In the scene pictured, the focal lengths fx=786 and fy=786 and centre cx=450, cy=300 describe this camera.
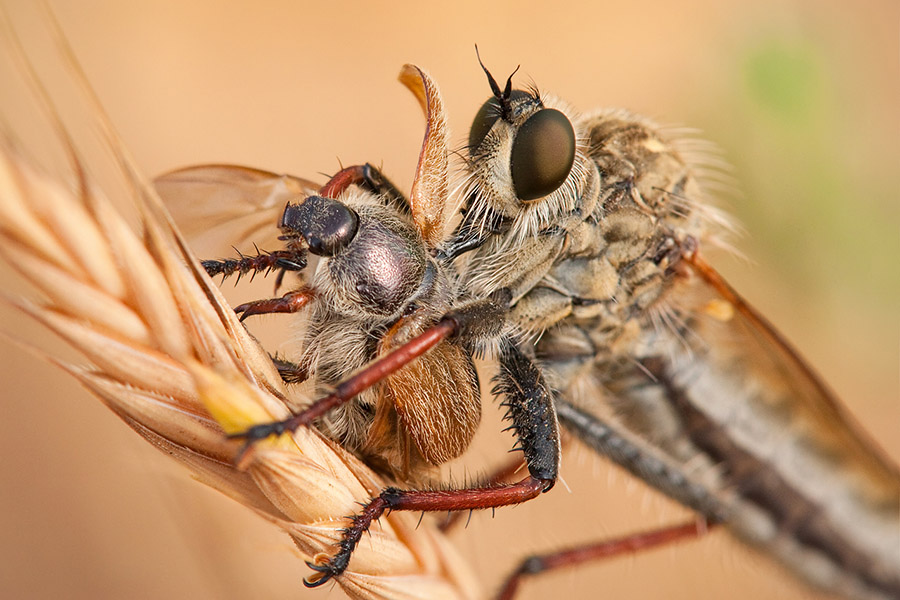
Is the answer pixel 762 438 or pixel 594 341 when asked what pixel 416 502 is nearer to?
pixel 594 341

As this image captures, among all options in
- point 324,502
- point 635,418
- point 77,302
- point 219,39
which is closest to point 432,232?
point 324,502

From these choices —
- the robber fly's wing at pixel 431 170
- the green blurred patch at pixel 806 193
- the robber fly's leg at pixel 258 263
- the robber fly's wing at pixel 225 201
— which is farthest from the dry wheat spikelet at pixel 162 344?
the green blurred patch at pixel 806 193

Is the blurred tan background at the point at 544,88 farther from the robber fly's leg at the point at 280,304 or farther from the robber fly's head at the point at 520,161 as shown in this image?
the robber fly's leg at the point at 280,304

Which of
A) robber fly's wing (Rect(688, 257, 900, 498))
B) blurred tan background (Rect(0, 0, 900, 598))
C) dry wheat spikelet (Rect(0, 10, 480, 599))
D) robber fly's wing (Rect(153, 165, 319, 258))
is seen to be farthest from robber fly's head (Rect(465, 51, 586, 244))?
blurred tan background (Rect(0, 0, 900, 598))

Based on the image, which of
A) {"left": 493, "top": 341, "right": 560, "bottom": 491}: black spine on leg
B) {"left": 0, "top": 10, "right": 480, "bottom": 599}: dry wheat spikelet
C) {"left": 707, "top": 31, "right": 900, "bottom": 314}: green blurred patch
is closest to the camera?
{"left": 0, "top": 10, "right": 480, "bottom": 599}: dry wheat spikelet

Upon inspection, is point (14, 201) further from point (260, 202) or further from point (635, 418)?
point (635, 418)

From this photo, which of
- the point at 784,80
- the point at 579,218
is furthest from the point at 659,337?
the point at 784,80

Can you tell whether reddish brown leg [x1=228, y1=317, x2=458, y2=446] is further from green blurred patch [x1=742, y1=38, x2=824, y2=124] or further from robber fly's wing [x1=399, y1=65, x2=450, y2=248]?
green blurred patch [x1=742, y1=38, x2=824, y2=124]
